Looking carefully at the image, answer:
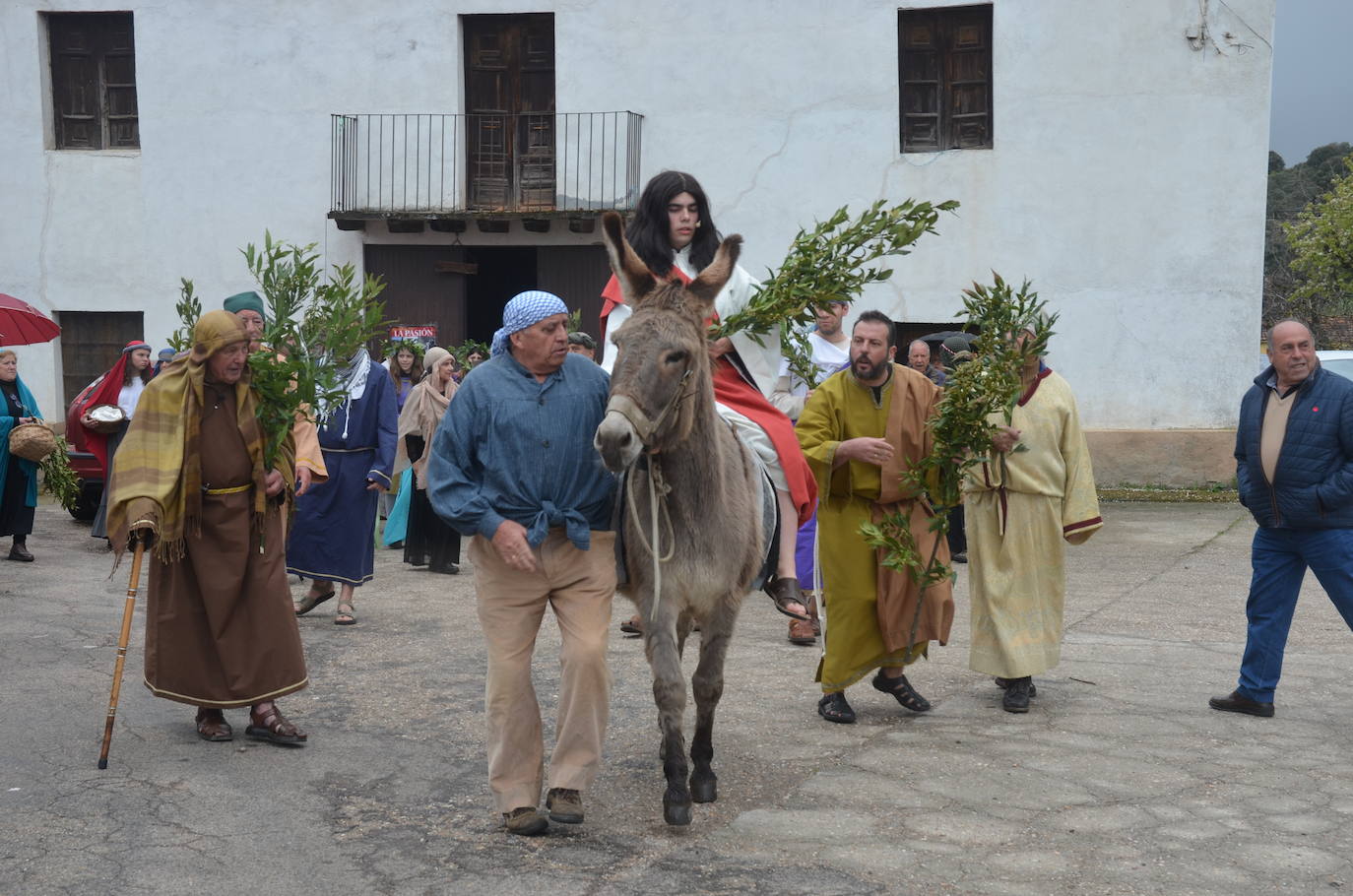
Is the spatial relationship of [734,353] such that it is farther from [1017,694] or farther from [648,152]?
[648,152]

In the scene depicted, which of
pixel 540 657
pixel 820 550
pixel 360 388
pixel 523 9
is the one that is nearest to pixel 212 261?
pixel 523 9

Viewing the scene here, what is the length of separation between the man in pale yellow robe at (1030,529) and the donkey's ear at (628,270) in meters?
2.53

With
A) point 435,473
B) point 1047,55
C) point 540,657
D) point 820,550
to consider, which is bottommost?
point 540,657

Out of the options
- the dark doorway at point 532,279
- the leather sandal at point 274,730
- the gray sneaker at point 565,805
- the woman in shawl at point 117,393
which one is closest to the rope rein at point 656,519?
the gray sneaker at point 565,805

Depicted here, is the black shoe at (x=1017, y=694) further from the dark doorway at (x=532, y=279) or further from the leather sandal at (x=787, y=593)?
the dark doorway at (x=532, y=279)

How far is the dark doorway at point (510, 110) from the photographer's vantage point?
18109 millimetres

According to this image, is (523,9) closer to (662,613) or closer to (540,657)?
(540,657)

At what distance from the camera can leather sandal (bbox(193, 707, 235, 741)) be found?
6.41 meters

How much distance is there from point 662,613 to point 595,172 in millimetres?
13299

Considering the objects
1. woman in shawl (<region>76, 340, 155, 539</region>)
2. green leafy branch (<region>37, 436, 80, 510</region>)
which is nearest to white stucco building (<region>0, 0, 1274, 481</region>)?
woman in shawl (<region>76, 340, 155, 539</region>)

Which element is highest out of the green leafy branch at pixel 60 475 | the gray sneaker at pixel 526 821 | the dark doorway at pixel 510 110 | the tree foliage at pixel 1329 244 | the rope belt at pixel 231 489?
the dark doorway at pixel 510 110

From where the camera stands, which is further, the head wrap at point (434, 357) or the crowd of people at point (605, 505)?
the head wrap at point (434, 357)

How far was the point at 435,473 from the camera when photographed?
5062mm

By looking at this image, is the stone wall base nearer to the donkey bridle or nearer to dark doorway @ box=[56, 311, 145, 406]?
the donkey bridle
